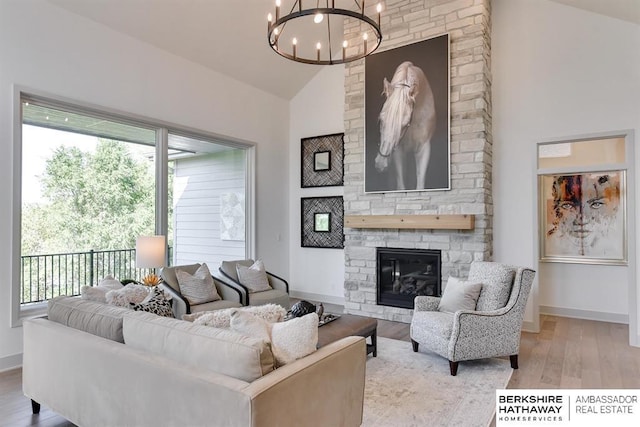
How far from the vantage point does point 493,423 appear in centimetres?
266

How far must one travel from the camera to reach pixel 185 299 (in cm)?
438

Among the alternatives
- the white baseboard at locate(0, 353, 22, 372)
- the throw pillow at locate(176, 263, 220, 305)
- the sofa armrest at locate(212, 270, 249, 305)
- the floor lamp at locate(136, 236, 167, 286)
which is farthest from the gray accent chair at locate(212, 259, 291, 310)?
the white baseboard at locate(0, 353, 22, 372)

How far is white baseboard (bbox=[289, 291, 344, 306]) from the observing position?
21.5 ft

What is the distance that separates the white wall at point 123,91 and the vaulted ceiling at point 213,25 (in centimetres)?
14

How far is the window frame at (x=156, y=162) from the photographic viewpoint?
12.2ft

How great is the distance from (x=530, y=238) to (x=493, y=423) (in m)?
3.04

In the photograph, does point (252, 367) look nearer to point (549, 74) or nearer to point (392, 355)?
point (392, 355)

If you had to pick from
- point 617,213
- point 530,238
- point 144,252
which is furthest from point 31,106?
point 617,213

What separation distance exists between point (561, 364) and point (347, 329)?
2.12 metres

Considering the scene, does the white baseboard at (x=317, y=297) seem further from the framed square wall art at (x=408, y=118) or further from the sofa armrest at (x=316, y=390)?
the sofa armrest at (x=316, y=390)

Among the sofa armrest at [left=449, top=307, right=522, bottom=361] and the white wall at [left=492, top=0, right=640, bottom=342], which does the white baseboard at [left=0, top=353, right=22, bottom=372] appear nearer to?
the sofa armrest at [left=449, top=307, right=522, bottom=361]

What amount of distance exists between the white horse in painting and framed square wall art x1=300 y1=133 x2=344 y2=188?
3.37ft

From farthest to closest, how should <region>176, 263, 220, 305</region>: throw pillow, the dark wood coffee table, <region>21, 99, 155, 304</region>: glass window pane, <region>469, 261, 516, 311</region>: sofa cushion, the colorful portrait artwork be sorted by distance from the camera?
the colorful portrait artwork
<region>176, 263, 220, 305</region>: throw pillow
<region>21, 99, 155, 304</region>: glass window pane
<region>469, 261, 516, 311</region>: sofa cushion
the dark wood coffee table

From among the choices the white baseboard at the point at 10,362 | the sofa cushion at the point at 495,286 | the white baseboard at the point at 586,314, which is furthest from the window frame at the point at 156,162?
the white baseboard at the point at 586,314
